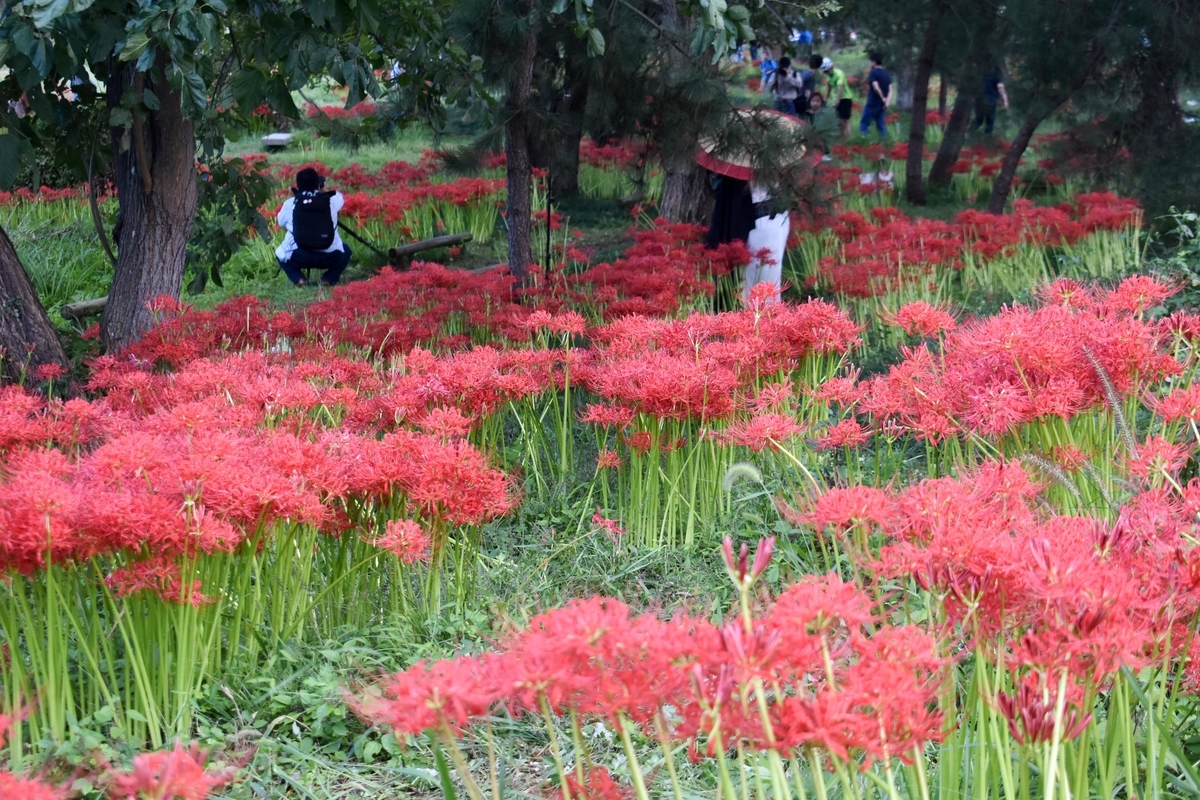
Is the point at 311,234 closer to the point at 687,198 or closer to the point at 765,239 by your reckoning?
the point at 687,198

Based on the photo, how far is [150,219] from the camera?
5.82 m

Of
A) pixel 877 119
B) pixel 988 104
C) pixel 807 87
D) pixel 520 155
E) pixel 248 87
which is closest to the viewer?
pixel 248 87

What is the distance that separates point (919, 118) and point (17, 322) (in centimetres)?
1033

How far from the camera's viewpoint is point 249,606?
285 cm

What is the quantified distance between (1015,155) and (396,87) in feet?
20.4

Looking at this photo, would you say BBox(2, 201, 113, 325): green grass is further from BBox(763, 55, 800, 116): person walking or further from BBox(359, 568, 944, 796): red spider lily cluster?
BBox(763, 55, 800, 116): person walking

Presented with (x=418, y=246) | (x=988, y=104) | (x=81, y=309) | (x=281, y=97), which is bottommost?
(x=81, y=309)

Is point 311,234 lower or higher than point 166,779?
lower

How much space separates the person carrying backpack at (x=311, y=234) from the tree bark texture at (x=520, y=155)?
244 cm

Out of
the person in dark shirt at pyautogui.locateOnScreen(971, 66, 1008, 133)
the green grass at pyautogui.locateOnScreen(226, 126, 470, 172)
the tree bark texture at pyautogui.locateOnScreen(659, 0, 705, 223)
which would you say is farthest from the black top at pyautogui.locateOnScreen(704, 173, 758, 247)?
the person in dark shirt at pyautogui.locateOnScreen(971, 66, 1008, 133)

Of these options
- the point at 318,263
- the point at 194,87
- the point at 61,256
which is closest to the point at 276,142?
the point at 61,256

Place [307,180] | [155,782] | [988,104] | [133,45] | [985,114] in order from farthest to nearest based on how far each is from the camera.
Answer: [985,114]
[988,104]
[307,180]
[133,45]
[155,782]

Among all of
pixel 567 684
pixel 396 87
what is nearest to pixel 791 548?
pixel 567 684

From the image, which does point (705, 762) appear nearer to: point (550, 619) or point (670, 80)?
point (550, 619)
